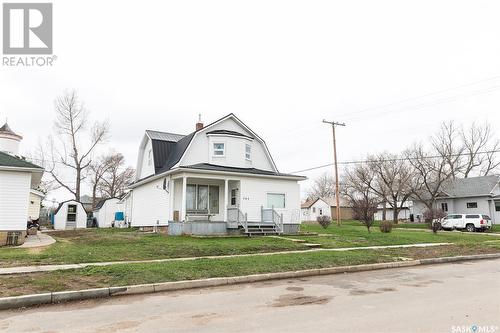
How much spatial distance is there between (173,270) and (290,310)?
13.9 ft

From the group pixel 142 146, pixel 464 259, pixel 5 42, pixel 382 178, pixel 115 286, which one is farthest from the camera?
pixel 382 178

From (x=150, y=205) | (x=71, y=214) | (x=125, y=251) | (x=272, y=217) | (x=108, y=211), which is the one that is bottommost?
(x=125, y=251)

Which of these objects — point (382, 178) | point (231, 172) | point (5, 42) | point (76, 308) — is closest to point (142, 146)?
point (231, 172)

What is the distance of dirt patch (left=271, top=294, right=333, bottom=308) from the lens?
7.03m

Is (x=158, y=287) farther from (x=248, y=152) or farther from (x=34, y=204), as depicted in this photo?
(x=34, y=204)

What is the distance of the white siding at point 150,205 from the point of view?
23.5 metres

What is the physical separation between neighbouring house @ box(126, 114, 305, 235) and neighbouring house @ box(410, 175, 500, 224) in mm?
31195

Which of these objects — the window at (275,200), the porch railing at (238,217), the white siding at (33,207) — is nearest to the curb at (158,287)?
the porch railing at (238,217)

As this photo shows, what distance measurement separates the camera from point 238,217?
20984 millimetres

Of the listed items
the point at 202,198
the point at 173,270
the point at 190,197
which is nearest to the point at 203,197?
the point at 202,198

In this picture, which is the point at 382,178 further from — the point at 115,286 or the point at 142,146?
the point at 115,286

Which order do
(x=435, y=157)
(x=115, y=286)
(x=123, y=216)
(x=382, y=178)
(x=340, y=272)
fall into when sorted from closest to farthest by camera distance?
(x=115, y=286), (x=340, y=272), (x=123, y=216), (x=435, y=157), (x=382, y=178)

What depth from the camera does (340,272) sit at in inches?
446

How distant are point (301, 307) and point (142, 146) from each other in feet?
80.6
